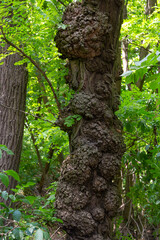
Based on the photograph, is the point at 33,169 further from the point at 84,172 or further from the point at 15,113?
the point at 84,172

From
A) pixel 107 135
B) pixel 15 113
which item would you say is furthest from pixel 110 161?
pixel 15 113

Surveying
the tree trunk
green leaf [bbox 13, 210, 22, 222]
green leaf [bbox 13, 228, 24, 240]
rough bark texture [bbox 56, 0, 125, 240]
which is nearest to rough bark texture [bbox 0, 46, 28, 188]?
rough bark texture [bbox 56, 0, 125, 240]

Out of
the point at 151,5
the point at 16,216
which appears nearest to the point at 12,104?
the point at 16,216

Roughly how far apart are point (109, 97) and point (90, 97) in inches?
9.2

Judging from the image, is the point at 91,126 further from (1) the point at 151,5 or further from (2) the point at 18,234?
(1) the point at 151,5

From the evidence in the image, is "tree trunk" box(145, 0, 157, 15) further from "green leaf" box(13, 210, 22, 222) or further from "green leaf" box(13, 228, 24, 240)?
"green leaf" box(13, 228, 24, 240)

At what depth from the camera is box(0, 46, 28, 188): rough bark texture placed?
172 inches

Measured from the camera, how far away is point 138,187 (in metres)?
3.55

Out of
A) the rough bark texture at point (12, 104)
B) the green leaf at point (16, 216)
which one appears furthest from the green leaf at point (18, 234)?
the rough bark texture at point (12, 104)

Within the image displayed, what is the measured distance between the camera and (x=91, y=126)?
218cm

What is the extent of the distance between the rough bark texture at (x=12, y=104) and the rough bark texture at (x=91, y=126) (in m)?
2.33

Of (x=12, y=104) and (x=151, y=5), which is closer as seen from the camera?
(x=12, y=104)

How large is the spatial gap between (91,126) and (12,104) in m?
2.65

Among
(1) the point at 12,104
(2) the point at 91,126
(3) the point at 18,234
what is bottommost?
(3) the point at 18,234
